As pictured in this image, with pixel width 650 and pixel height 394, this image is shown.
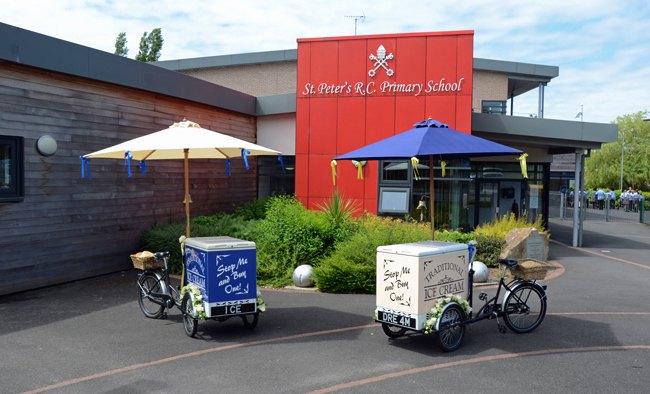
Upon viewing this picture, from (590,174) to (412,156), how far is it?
5214 cm

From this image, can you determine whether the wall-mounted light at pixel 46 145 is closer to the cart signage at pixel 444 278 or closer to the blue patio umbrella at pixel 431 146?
the blue patio umbrella at pixel 431 146

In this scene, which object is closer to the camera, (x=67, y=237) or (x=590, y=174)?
(x=67, y=237)

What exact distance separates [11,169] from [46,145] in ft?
2.45

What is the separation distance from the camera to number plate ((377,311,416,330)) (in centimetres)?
666

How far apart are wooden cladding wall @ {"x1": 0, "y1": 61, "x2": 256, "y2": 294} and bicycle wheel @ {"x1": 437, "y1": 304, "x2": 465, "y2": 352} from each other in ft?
24.6

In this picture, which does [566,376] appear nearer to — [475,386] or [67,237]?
[475,386]

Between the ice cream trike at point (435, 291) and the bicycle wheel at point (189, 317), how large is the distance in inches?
91.8

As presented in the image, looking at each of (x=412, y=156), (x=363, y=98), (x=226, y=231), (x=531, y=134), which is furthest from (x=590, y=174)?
(x=412, y=156)

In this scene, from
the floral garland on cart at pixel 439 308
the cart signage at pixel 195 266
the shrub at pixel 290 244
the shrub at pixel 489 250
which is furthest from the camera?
the shrub at pixel 489 250

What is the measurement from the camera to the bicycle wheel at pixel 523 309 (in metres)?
7.46

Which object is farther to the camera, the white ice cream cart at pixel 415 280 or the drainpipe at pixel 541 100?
the drainpipe at pixel 541 100

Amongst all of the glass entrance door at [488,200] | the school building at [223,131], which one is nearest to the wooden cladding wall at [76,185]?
the school building at [223,131]

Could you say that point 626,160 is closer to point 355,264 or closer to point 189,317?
point 355,264

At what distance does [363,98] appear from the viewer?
16031mm
